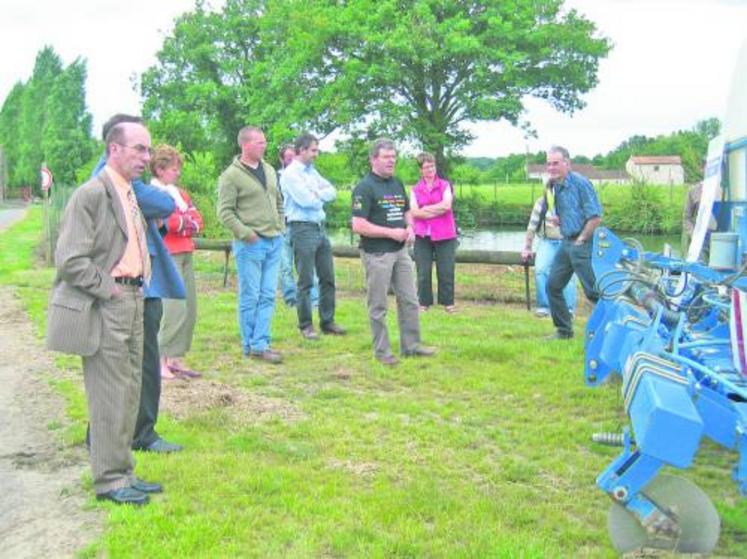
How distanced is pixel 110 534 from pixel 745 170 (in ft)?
14.8

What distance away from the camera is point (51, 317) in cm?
407

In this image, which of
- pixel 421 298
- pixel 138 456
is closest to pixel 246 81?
pixel 421 298

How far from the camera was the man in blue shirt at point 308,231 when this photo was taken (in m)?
8.76

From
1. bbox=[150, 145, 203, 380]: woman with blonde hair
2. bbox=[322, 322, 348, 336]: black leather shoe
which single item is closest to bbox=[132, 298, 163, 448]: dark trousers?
bbox=[150, 145, 203, 380]: woman with blonde hair

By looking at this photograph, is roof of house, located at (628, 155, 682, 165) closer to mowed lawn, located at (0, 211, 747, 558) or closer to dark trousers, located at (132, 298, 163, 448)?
mowed lawn, located at (0, 211, 747, 558)

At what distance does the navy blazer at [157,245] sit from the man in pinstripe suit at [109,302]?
0.19 meters

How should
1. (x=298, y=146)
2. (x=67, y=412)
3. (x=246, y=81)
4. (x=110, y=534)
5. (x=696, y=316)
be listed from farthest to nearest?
(x=246, y=81) → (x=298, y=146) → (x=67, y=412) → (x=696, y=316) → (x=110, y=534)

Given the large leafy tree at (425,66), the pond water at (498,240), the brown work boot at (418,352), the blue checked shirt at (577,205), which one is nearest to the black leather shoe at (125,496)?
the brown work boot at (418,352)

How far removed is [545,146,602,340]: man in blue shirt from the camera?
8.02m

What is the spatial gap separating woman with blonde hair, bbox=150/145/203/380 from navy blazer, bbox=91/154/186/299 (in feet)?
4.59

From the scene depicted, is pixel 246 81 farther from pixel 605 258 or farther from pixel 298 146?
pixel 605 258

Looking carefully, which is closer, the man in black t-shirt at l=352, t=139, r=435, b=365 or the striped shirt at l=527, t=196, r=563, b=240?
the man in black t-shirt at l=352, t=139, r=435, b=365

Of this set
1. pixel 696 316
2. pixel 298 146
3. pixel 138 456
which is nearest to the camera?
pixel 138 456

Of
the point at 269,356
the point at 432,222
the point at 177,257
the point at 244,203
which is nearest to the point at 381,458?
the point at 177,257
